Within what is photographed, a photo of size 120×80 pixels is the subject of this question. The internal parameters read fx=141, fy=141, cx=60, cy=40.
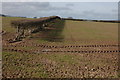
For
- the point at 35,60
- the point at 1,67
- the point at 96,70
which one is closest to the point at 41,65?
the point at 35,60

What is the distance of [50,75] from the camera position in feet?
25.6

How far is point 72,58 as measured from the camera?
1088 cm

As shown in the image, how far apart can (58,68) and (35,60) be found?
6.76ft

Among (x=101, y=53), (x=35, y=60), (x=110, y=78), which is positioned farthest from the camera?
(x=101, y=53)

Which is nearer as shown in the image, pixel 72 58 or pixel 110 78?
pixel 110 78

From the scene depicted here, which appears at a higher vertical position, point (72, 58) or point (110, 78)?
point (72, 58)

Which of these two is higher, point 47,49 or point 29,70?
point 47,49

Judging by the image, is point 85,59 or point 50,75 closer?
point 50,75

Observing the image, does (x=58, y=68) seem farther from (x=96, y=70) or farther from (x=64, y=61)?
(x=96, y=70)

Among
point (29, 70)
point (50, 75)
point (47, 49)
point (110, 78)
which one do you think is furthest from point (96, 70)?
point (47, 49)

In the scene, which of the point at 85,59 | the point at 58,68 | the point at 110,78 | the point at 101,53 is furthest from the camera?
the point at 101,53

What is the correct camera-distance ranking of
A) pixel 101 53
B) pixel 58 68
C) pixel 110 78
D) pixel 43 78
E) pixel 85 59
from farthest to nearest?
pixel 101 53 < pixel 85 59 < pixel 58 68 < pixel 110 78 < pixel 43 78

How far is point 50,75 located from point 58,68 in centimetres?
114

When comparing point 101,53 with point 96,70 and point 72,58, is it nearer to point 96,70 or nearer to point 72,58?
point 72,58
